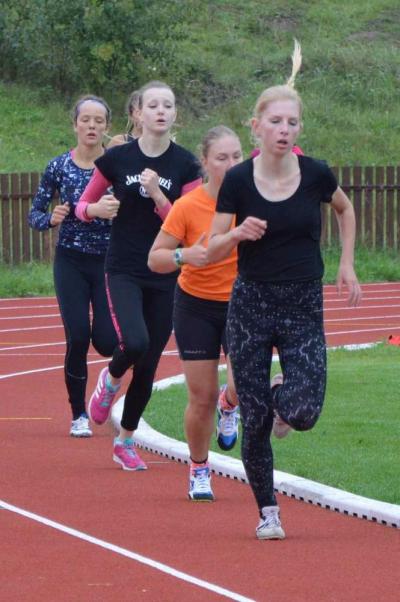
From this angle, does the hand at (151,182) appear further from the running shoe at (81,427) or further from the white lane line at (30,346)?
the white lane line at (30,346)

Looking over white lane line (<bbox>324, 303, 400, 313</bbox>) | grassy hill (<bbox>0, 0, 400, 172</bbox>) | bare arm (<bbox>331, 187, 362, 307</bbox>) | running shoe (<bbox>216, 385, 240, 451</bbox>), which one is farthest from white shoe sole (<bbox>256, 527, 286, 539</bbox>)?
grassy hill (<bbox>0, 0, 400, 172</bbox>)

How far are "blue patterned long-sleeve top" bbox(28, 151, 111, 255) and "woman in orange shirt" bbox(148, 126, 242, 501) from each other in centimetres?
217

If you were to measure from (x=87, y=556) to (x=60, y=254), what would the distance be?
3.89m

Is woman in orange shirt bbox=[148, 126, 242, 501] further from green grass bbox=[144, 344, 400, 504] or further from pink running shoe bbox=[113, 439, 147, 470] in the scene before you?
pink running shoe bbox=[113, 439, 147, 470]

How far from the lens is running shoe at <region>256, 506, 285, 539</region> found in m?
6.73

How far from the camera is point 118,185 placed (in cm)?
855

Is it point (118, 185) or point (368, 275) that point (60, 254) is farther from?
point (368, 275)

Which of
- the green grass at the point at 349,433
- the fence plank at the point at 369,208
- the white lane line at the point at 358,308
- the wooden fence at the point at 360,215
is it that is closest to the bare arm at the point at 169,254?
the green grass at the point at 349,433

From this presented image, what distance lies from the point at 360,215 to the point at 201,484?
67.0ft

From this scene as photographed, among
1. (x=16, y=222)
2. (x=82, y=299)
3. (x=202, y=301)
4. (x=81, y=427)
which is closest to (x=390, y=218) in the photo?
(x=16, y=222)

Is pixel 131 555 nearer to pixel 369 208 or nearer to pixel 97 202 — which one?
pixel 97 202

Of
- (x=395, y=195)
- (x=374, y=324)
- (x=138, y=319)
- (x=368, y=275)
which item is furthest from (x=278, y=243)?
(x=395, y=195)

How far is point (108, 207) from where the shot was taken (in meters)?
8.37

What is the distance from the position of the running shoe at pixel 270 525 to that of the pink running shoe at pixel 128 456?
2225 mm
